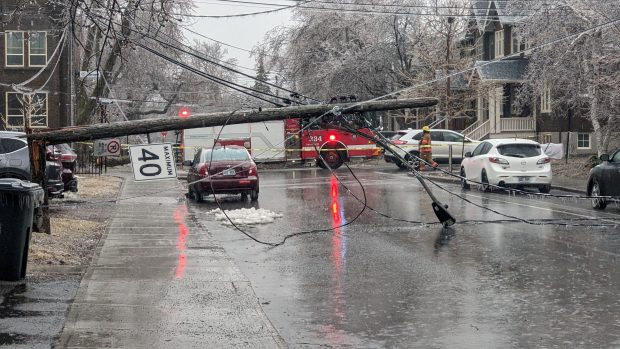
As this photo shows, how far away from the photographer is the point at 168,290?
1040 cm

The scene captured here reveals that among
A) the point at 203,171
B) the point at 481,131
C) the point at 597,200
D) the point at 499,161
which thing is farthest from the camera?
the point at 481,131

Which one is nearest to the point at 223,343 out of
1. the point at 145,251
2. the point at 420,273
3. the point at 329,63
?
the point at 420,273

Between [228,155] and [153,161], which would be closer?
[153,161]

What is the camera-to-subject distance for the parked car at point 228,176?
2358 cm

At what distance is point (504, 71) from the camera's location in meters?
51.3

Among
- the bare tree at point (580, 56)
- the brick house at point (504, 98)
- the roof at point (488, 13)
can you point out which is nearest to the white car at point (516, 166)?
the bare tree at point (580, 56)

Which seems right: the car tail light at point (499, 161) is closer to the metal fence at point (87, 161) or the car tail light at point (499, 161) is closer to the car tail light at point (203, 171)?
the car tail light at point (203, 171)

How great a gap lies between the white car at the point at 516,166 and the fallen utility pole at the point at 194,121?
1232 centimetres

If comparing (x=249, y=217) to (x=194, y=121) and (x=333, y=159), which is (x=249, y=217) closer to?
(x=194, y=121)

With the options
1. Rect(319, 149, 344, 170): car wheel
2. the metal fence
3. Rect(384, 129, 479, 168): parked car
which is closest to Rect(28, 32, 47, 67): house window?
the metal fence

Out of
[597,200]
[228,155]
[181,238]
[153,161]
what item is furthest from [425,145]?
[153,161]

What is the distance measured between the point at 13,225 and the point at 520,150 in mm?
18179

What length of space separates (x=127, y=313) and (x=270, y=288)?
2319mm

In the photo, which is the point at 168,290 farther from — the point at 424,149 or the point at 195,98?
the point at 195,98
